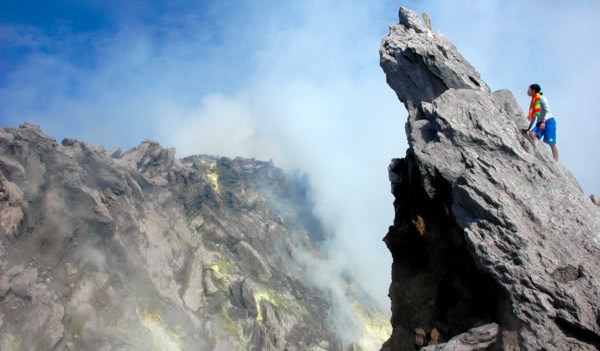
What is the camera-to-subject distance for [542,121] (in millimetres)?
27922

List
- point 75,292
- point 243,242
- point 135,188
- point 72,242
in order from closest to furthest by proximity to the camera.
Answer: point 75,292, point 72,242, point 135,188, point 243,242

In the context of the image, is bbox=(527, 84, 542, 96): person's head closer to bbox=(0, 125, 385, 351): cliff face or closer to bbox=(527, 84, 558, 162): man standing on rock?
bbox=(527, 84, 558, 162): man standing on rock

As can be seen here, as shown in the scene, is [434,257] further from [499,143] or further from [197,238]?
[197,238]

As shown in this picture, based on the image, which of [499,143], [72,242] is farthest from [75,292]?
[499,143]

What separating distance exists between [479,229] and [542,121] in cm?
1055

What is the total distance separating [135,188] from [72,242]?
1517 inches

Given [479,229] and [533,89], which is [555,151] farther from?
[479,229]

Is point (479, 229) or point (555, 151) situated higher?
point (555, 151)

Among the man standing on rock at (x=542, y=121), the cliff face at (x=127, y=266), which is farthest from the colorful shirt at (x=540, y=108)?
the cliff face at (x=127, y=266)

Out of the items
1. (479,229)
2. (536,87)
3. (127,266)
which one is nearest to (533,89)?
(536,87)

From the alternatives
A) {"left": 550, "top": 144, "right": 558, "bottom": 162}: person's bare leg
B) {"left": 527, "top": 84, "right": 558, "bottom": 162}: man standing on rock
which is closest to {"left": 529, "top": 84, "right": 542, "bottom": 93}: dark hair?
{"left": 527, "top": 84, "right": 558, "bottom": 162}: man standing on rock

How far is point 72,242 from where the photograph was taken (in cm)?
12456

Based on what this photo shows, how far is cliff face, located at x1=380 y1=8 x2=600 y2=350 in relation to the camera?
61.5 feet

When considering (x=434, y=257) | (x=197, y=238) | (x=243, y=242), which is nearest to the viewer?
(x=434, y=257)
